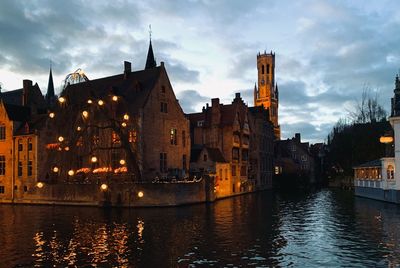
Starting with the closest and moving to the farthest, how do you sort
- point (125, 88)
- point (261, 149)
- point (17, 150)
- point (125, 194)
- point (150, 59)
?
1. point (125, 194)
2. point (17, 150)
3. point (125, 88)
4. point (261, 149)
5. point (150, 59)

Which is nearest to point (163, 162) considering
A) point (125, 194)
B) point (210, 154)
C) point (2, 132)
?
point (210, 154)

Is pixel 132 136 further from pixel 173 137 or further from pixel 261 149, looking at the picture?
pixel 261 149

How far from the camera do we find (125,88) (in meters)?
65.3

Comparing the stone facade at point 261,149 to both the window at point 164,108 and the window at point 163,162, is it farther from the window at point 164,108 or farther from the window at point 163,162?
the window at point 164,108

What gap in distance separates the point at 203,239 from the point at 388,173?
36.6 metres

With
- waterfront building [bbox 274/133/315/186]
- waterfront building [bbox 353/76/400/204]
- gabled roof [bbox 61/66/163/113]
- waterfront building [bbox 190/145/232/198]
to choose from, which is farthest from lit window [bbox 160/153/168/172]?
waterfront building [bbox 274/133/315/186]

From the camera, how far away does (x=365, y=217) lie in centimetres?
4084

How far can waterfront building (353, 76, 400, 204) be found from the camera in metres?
54.1

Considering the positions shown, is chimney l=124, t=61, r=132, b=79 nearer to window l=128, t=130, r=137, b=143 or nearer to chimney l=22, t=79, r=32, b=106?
window l=128, t=130, r=137, b=143

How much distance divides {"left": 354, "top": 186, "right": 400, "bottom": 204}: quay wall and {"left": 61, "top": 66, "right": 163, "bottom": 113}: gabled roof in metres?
34.0

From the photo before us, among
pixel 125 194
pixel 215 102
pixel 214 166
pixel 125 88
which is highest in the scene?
pixel 125 88

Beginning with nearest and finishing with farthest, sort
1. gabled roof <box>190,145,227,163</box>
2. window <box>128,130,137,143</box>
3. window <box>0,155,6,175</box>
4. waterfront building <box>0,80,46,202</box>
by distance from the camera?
window <box>128,130,137,143</box> < waterfront building <box>0,80,46,202</box> < window <box>0,155,6,175</box> < gabled roof <box>190,145,227,163</box>

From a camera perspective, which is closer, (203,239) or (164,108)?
(203,239)

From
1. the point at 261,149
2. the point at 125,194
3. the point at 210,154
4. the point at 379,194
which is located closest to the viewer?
the point at 125,194
